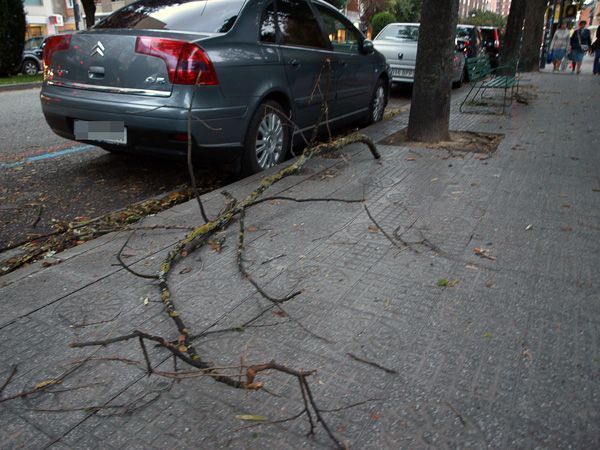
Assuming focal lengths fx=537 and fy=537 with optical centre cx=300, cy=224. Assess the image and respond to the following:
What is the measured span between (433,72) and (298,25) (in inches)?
72.3

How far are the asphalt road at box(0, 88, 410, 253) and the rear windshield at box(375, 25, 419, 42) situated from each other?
862 centimetres

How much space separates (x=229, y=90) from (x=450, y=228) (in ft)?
7.20

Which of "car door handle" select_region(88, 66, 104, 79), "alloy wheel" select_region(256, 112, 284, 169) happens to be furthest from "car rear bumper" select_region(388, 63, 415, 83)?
"car door handle" select_region(88, 66, 104, 79)

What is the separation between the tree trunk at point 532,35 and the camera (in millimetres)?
19781

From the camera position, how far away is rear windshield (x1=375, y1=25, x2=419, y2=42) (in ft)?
42.0

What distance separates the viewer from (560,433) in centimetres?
Result: 193

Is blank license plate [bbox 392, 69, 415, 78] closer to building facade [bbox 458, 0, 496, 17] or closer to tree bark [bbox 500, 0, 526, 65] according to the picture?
tree bark [bbox 500, 0, 526, 65]

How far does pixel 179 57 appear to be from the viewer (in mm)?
4316

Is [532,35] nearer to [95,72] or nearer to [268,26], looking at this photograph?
[268,26]

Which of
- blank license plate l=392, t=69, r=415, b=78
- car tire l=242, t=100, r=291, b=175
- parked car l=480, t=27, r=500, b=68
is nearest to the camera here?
car tire l=242, t=100, r=291, b=175

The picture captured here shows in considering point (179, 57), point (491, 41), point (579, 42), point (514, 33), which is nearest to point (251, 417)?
point (179, 57)

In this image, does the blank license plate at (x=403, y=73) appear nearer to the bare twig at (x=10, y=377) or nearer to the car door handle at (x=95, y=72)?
the car door handle at (x=95, y=72)

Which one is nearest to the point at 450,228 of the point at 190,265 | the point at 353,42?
the point at 190,265

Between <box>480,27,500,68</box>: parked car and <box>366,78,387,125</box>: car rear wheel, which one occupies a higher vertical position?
<box>480,27,500,68</box>: parked car
